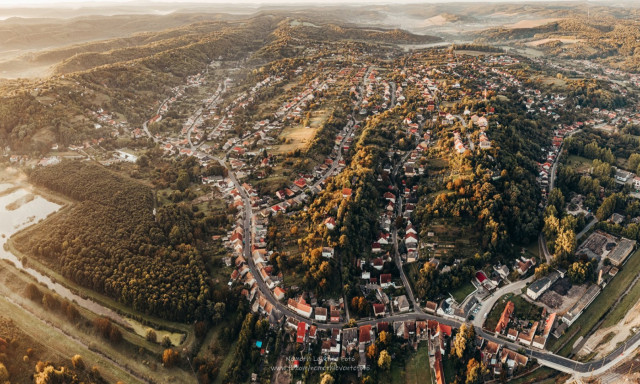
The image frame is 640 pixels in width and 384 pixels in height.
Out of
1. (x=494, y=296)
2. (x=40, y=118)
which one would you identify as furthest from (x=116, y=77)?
(x=494, y=296)

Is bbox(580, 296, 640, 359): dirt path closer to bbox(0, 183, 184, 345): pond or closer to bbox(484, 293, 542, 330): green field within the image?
bbox(484, 293, 542, 330): green field

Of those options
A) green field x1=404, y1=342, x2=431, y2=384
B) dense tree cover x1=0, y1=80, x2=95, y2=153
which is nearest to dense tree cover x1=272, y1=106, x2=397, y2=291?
green field x1=404, y1=342, x2=431, y2=384

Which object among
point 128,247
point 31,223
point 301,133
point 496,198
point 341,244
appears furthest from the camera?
point 301,133

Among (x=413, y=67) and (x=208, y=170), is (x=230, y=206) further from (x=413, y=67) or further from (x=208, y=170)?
(x=413, y=67)

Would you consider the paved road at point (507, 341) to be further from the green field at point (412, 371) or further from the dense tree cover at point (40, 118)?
the dense tree cover at point (40, 118)

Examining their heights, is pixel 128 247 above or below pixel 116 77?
below

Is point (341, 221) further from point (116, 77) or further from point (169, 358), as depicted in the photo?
point (116, 77)

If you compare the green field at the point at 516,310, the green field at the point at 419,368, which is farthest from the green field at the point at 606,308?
the green field at the point at 419,368
